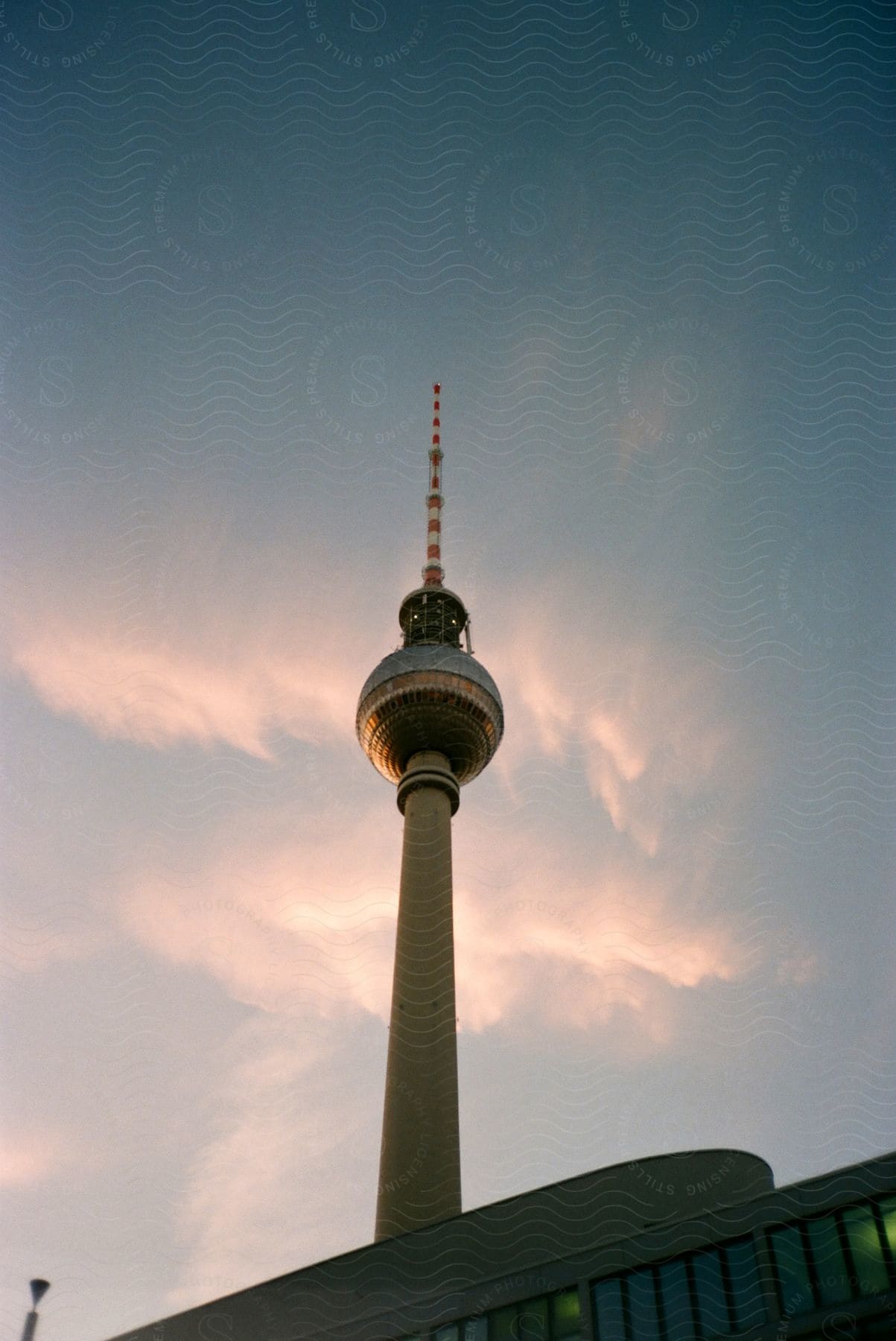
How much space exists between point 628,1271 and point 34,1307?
48.8 ft

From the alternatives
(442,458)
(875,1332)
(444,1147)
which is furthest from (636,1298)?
(442,458)

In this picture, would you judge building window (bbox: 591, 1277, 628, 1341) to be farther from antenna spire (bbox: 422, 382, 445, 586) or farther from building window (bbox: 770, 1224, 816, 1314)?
antenna spire (bbox: 422, 382, 445, 586)

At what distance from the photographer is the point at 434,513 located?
2574 inches

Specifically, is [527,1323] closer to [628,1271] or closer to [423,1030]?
[628,1271]

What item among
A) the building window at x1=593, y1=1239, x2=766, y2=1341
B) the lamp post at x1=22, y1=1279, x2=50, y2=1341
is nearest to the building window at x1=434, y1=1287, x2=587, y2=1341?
the building window at x1=593, y1=1239, x2=766, y2=1341

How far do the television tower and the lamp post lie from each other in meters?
18.8

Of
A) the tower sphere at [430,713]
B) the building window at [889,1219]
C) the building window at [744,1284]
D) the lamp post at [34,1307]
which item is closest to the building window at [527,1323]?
the building window at [744,1284]

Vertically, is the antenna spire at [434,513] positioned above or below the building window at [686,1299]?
above

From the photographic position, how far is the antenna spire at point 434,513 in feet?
202

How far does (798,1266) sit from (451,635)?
3773 centimetres

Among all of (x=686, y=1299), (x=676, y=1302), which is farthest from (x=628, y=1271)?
(x=686, y=1299)

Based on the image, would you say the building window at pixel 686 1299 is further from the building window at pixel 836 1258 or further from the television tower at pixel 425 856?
the television tower at pixel 425 856

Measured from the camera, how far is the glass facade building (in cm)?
2467

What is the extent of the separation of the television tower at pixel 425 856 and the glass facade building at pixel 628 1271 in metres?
4.56
